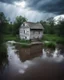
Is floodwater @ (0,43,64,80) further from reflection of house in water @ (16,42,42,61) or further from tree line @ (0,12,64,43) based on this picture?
tree line @ (0,12,64,43)

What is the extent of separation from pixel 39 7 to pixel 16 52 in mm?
700

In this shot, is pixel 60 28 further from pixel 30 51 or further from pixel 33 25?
pixel 30 51

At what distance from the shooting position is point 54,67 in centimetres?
162

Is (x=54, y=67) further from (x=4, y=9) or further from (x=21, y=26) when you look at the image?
(x=4, y=9)

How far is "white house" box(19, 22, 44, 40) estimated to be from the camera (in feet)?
4.95

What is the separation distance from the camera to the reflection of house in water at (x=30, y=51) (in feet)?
5.05

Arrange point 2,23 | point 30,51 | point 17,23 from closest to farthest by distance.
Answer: point 2,23 < point 17,23 < point 30,51

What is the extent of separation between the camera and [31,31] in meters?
1.58

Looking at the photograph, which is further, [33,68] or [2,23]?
[33,68]

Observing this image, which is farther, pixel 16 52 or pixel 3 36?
pixel 16 52

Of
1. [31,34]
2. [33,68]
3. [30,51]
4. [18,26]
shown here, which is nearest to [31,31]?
[31,34]

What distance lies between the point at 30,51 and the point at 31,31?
12.7 inches

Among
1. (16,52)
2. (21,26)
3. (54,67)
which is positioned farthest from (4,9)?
(54,67)

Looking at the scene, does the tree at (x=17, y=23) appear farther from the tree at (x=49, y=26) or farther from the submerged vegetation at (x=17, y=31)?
the tree at (x=49, y=26)
